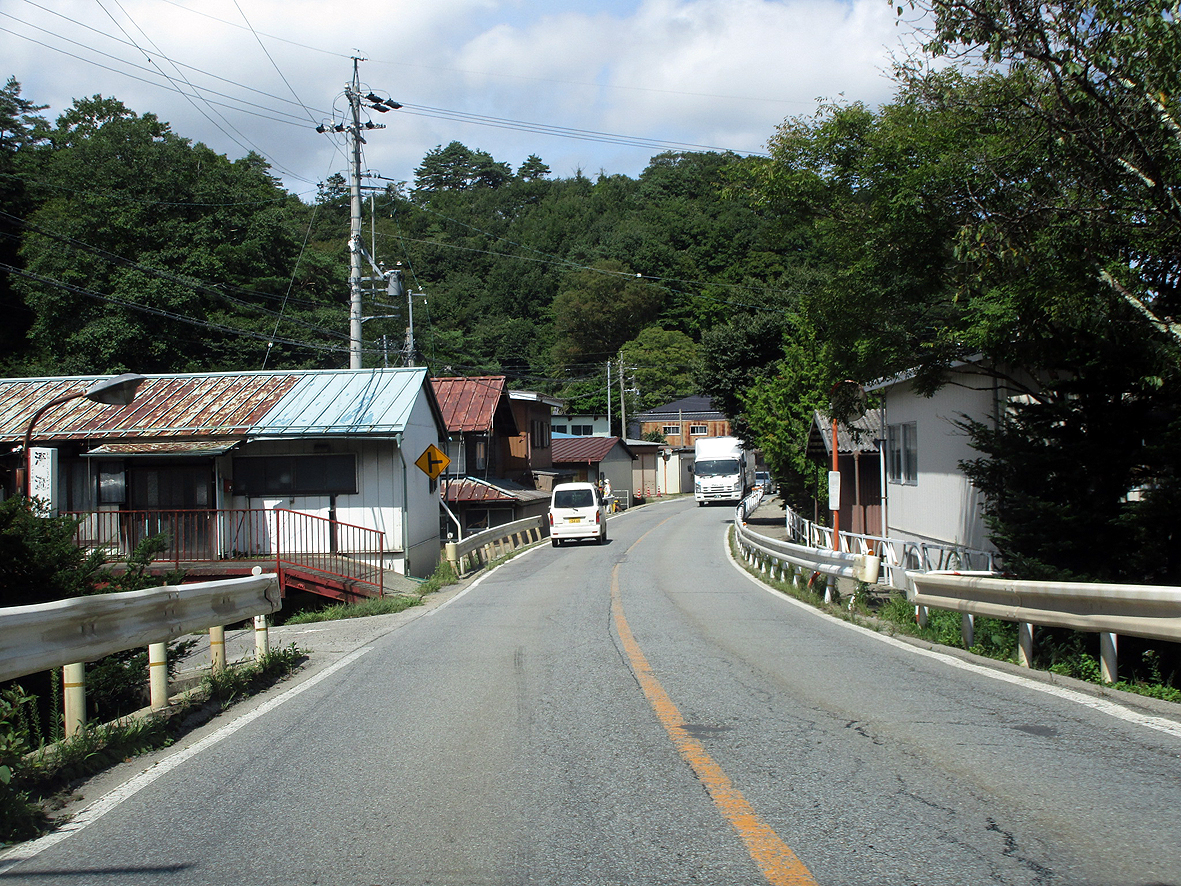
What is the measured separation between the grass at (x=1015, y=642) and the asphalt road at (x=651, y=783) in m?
0.52

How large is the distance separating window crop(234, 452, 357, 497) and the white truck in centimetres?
3825

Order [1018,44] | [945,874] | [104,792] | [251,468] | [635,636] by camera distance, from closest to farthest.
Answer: [945,874] → [104,792] → [1018,44] → [635,636] → [251,468]

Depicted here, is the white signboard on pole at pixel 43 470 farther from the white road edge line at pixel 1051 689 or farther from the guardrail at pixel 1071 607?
the guardrail at pixel 1071 607

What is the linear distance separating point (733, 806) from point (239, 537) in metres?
17.9

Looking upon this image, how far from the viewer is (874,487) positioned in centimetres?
2442

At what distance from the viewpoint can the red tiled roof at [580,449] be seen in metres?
57.2

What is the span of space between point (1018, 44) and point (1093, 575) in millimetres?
5204

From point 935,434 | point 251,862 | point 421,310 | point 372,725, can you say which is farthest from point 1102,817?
point 421,310

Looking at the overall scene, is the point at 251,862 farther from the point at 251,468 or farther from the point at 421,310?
the point at 421,310

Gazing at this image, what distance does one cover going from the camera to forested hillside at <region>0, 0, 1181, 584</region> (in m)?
8.48

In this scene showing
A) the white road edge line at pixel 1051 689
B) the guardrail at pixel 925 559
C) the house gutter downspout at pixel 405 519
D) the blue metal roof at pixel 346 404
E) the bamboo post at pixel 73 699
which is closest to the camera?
the bamboo post at pixel 73 699

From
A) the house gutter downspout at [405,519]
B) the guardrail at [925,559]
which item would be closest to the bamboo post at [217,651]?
the guardrail at [925,559]

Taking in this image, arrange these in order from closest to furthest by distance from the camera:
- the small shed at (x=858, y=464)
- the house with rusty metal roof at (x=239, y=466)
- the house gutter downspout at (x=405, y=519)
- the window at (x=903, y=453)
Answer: the window at (x=903, y=453) < the house with rusty metal roof at (x=239, y=466) < the house gutter downspout at (x=405, y=519) < the small shed at (x=858, y=464)

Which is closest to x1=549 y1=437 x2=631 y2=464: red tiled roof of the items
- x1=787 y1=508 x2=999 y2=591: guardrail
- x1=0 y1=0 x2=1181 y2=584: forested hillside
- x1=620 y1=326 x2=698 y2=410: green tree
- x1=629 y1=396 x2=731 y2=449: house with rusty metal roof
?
x1=0 y1=0 x2=1181 y2=584: forested hillside
